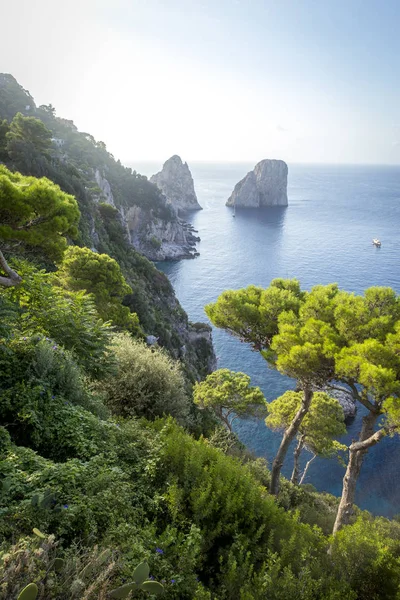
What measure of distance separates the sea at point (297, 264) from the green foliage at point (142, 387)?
2076 cm

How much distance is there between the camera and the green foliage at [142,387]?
385 inches

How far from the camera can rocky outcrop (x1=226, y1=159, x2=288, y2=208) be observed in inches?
5369

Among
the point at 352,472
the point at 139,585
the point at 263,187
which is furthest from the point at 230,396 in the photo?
the point at 263,187

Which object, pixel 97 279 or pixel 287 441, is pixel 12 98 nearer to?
pixel 97 279

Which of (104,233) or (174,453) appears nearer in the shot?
(174,453)

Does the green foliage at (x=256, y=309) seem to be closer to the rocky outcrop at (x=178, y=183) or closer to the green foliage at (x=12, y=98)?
the green foliage at (x=12, y=98)

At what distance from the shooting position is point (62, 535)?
13.9 feet

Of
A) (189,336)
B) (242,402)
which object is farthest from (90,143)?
(242,402)

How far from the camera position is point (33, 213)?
1118 centimetres

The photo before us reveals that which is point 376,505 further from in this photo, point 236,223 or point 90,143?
point 236,223

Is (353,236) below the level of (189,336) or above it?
above

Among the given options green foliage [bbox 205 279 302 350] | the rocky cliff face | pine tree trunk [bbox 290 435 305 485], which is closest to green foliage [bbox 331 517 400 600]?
green foliage [bbox 205 279 302 350]

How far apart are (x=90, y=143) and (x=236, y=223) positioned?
5146cm

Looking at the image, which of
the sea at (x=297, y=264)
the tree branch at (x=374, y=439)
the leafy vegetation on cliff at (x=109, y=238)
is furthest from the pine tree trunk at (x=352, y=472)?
the sea at (x=297, y=264)
